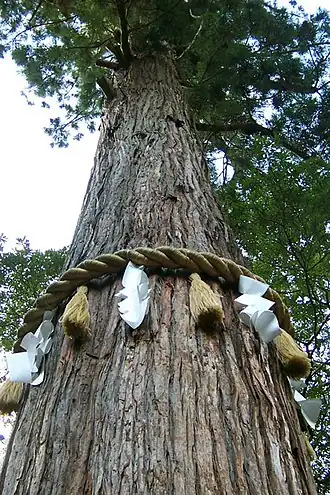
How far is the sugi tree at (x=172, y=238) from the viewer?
1118 mm

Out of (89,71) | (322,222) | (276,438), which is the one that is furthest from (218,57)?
(276,438)

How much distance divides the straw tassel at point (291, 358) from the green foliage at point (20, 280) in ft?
8.96

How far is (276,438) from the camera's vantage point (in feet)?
4.06

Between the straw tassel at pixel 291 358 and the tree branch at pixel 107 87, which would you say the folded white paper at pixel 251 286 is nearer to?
the straw tassel at pixel 291 358

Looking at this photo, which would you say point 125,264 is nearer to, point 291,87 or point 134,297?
point 134,297

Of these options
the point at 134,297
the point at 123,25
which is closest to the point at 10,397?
the point at 134,297

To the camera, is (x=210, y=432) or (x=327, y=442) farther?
(x=327, y=442)

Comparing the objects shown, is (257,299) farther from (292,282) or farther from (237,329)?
(292,282)

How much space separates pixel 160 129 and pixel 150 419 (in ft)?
A: 6.38

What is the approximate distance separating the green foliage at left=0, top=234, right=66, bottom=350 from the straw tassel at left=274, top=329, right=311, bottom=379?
273 cm

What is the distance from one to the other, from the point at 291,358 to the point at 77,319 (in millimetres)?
598

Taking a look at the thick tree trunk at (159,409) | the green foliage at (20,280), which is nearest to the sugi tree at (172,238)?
the thick tree trunk at (159,409)

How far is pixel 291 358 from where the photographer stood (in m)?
1.47

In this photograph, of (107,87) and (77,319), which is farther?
(107,87)
